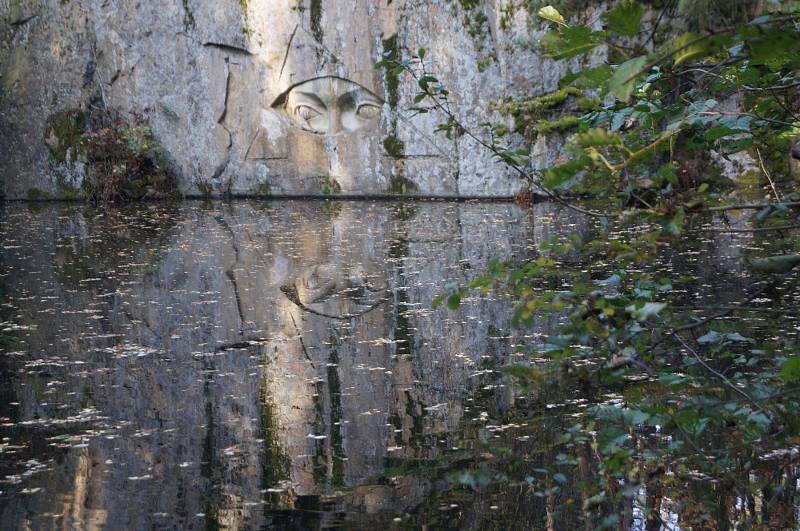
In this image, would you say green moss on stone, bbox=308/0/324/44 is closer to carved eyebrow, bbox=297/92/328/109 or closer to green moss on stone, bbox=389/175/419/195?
carved eyebrow, bbox=297/92/328/109

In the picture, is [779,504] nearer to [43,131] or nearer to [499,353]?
[499,353]

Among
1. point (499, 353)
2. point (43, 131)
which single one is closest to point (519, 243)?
point (499, 353)

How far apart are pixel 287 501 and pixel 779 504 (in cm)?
153

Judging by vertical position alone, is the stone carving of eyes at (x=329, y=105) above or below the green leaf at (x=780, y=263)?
above

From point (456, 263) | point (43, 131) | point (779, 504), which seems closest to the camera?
point (779, 504)

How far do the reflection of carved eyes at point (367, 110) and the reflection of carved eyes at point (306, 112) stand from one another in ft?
2.25

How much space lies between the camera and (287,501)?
3.17 m

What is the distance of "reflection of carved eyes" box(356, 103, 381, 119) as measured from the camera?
15659 millimetres

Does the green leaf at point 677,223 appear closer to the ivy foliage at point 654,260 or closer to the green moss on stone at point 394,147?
the ivy foliage at point 654,260

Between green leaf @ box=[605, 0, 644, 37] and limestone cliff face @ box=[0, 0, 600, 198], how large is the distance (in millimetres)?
13076

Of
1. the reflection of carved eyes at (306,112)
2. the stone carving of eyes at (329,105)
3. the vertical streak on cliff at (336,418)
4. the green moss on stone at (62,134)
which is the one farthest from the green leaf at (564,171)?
the green moss on stone at (62,134)

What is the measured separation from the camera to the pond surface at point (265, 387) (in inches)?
124

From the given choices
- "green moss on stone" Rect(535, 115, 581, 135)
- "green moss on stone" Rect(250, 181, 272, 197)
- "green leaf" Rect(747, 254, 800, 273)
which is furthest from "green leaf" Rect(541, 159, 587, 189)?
"green moss on stone" Rect(250, 181, 272, 197)

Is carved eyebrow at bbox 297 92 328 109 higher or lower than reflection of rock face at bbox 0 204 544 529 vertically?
higher
